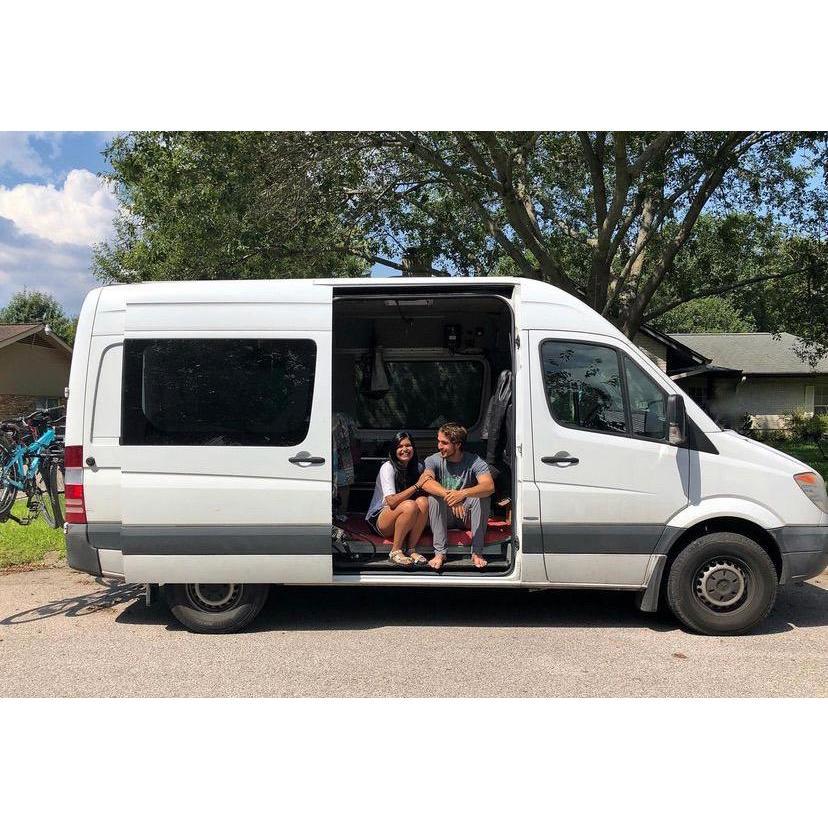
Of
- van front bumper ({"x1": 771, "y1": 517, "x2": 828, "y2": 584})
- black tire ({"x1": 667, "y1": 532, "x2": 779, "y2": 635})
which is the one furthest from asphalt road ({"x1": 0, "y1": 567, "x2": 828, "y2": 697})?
van front bumper ({"x1": 771, "y1": 517, "x2": 828, "y2": 584})

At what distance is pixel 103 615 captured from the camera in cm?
634

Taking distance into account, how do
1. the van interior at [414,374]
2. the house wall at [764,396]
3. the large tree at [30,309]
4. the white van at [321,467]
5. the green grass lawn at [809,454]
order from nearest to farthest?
the white van at [321,467] → the van interior at [414,374] → the green grass lawn at [809,454] → the house wall at [764,396] → the large tree at [30,309]

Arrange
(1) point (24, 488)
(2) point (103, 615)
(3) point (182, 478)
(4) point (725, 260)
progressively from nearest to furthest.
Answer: (3) point (182, 478) < (2) point (103, 615) < (1) point (24, 488) < (4) point (725, 260)

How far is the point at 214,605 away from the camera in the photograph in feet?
19.0

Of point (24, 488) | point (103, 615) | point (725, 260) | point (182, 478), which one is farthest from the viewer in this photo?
point (725, 260)

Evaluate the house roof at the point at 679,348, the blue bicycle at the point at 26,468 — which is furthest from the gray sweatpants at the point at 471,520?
the house roof at the point at 679,348

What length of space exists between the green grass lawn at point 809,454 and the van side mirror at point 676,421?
437 inches

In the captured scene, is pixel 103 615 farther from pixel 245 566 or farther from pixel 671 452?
pixel 671 452

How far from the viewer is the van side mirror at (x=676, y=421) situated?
5434mm

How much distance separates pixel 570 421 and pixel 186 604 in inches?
125

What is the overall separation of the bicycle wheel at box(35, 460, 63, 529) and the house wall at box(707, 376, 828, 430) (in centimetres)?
2759

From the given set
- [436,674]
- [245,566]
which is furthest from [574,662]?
[245,566]

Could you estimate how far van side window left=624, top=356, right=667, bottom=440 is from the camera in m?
5.61

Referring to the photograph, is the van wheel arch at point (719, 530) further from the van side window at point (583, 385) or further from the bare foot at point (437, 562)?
the bare foot at point (437, 562)
